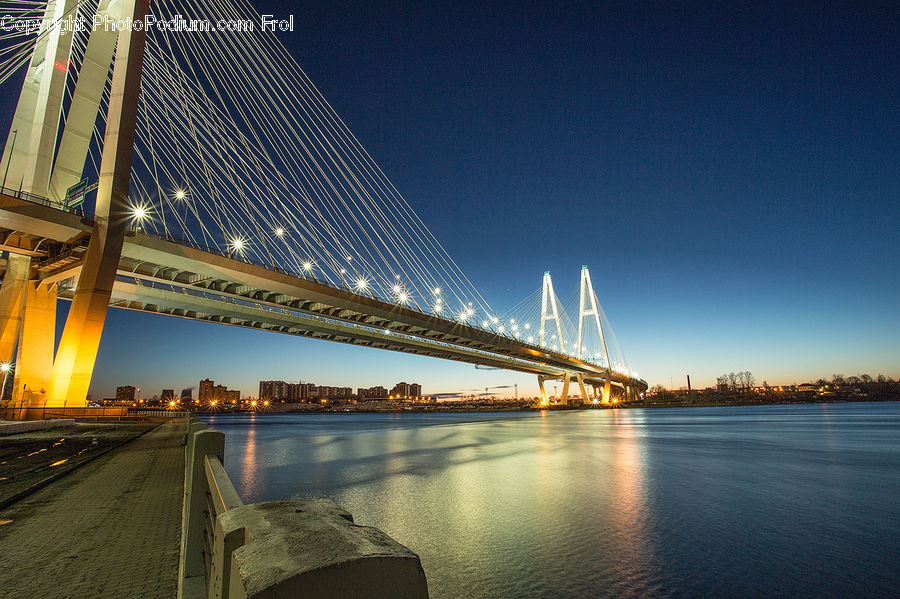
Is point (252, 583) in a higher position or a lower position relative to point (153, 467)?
higher

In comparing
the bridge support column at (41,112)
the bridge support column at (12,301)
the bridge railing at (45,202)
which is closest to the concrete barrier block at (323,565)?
the bridge railing at (45,202)

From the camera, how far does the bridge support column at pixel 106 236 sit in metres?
21.0

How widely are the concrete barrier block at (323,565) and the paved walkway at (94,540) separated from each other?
3508 mm

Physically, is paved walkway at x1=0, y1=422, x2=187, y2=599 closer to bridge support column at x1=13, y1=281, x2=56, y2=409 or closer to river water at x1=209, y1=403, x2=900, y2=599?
river water at x1=209, y1=403, x2=900, y2=599

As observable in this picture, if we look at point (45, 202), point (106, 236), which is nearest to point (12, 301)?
point (45, 202)

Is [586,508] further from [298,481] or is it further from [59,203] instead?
[59,203]

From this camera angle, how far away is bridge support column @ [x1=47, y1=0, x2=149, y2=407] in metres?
21.0

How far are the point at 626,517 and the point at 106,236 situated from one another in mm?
24358

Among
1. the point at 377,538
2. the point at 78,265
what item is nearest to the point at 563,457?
the point at 377,538

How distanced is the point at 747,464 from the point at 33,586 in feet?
74.1

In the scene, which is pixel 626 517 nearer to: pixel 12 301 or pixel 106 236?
pixel 106 236

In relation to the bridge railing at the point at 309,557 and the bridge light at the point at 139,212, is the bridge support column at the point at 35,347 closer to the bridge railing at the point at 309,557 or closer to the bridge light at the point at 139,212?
the bridge light at the point at 139,212

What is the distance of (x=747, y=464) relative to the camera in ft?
63.5

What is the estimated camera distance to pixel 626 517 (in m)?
10.7
